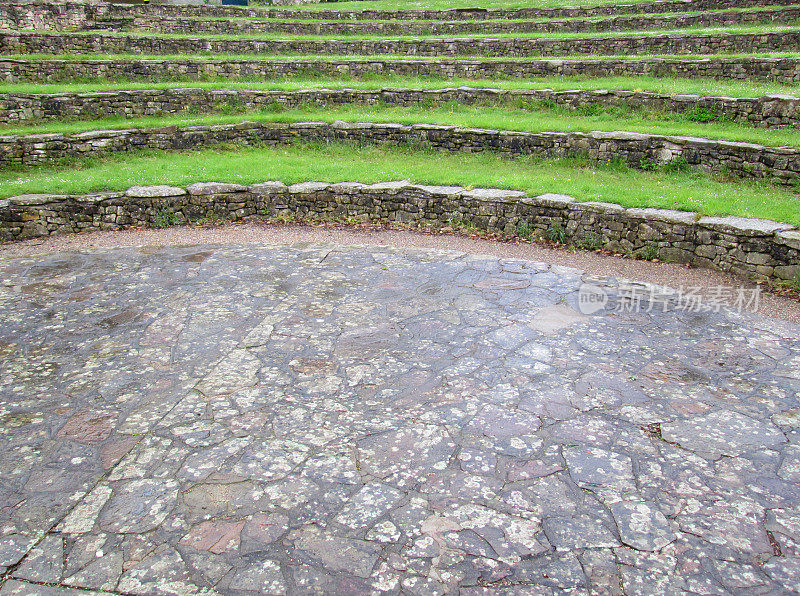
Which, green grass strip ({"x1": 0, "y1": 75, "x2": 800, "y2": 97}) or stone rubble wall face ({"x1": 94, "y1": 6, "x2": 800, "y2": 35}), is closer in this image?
green grass strip ({"x1": 0, "y1": 75, "x2": 800, "y2": 97})

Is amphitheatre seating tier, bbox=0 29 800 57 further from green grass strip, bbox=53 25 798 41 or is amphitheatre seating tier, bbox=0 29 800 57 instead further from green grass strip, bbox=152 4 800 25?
green grass strip, bbox=152 4 800 25

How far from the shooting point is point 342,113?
44.3 ft

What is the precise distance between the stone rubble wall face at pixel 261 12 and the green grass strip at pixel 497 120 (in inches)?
343

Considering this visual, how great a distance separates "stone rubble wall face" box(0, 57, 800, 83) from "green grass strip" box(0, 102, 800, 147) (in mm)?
2276

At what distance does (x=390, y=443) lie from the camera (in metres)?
4.14

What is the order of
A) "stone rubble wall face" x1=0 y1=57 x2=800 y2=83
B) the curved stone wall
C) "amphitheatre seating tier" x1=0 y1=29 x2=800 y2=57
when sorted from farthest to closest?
"amphitheatre seating tier" x1=0 y1=29 x2=800 y2=57, "stone rubble wall face" x1=0 y1=57 x2=800 y2=83, the curved stone wall

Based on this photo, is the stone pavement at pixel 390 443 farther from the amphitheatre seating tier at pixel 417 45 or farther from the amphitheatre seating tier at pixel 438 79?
the amphitheatre seating tier at pixel 417 45

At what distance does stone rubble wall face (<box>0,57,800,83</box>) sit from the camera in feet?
39.6

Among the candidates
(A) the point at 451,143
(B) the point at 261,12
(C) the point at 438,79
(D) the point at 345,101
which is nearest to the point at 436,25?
(C) the point at 438,79

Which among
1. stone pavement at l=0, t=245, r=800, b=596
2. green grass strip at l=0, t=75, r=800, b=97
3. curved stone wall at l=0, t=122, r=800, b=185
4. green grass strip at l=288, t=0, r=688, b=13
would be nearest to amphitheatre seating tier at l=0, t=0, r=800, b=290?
curved stone wall at l=0, t=122, r=800, b=185

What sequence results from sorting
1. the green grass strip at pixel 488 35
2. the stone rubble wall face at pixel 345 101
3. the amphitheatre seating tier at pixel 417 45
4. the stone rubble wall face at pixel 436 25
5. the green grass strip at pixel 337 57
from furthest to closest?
the stone rubble wall face at pixel 436 25, the green grass strip at pixel 488 35, the amphitheatre seating tier at pixel 417 45, the green grass strip at pixel 337 57, the stone rubble wall face at pixel 345 101

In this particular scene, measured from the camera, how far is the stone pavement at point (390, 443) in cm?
313

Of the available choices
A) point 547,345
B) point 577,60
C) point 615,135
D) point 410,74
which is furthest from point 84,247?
point 577,60

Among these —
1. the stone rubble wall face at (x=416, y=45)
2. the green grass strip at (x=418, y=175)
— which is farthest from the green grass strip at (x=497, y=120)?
the stone rubble wall face at (x=416, y=45)
